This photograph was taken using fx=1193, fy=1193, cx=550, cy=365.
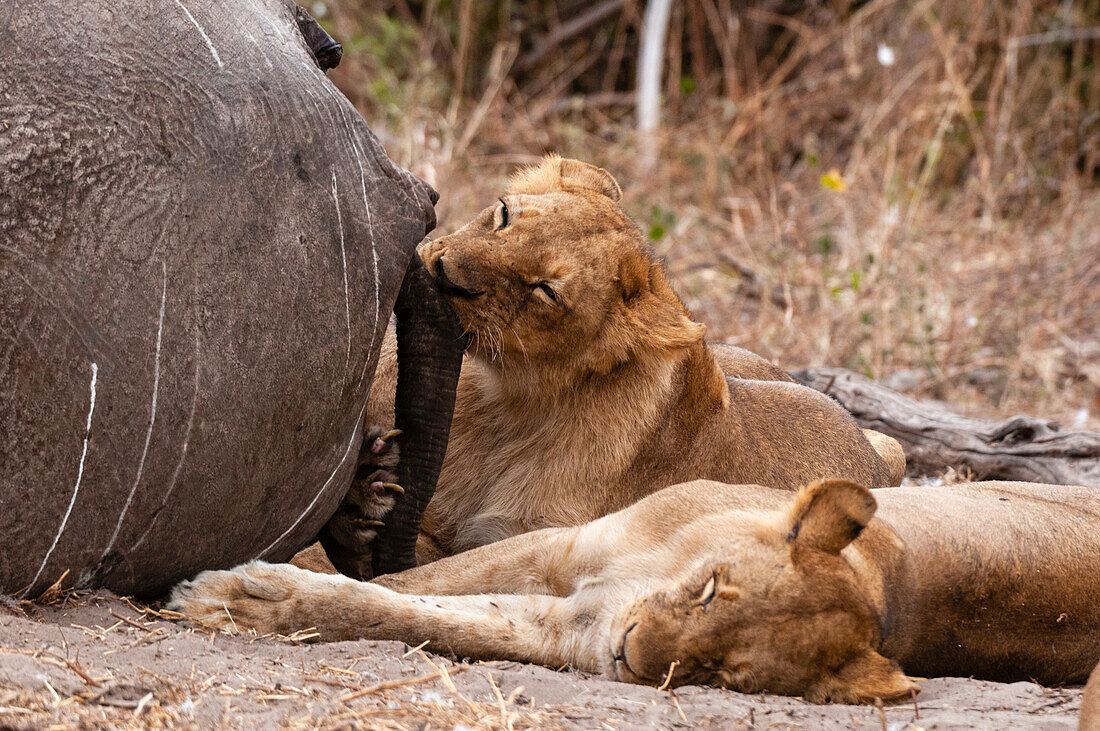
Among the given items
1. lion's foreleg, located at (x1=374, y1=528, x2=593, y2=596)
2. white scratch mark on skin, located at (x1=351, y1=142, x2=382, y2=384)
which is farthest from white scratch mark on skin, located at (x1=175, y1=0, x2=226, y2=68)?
lion's foreleg, located at (x1=374, y1=528, x2=593, y2=596)

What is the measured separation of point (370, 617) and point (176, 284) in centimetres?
99

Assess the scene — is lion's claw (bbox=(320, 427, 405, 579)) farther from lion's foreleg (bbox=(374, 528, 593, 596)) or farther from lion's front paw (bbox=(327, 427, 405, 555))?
lion's foreleg (bbox=(374, 528, 593, 596))

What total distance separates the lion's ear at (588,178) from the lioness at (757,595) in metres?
1.59

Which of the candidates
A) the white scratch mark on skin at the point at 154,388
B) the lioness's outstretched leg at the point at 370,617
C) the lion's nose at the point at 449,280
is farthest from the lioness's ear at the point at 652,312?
the white scratch mark on skin at the point at 154,388

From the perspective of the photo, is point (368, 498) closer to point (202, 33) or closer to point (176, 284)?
point (176, 284)

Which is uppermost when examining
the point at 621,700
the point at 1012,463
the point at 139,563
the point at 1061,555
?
the point at 139,563

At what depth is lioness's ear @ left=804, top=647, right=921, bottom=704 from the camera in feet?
9.43

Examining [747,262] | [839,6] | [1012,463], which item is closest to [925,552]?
[1012,463]

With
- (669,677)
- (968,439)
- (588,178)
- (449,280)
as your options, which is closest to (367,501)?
(449,280)

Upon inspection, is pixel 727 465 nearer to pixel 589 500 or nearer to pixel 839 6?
pixel 589 500

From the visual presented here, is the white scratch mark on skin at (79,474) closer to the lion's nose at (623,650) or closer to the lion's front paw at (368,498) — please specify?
the lion's front paw at (368,498)

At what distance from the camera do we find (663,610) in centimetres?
284

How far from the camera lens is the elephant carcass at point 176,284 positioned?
2.58 m

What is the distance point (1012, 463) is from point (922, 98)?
5.53 meters
